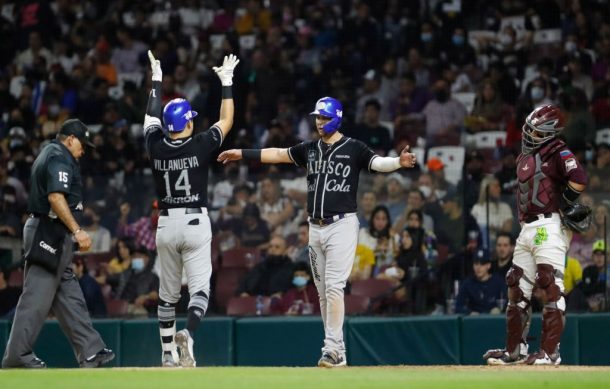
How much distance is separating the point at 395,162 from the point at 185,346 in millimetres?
2141

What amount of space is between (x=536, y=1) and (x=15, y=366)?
1088 cm

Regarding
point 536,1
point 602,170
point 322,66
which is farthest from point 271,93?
point 602,170

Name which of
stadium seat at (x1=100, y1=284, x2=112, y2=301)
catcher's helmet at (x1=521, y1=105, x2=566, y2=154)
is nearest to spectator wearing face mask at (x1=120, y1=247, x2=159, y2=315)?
stadium seat at (x1=100, y1=284, x2=112, y2=301)

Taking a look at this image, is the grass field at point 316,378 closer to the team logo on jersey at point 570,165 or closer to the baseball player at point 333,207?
the baseball player at point 333,207

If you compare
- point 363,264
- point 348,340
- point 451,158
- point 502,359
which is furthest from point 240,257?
point 502,359

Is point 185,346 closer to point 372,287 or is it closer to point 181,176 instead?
point 181,176

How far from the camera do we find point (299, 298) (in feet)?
43.9

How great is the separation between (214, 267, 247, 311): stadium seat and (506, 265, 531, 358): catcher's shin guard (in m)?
4.31

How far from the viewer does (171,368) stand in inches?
377

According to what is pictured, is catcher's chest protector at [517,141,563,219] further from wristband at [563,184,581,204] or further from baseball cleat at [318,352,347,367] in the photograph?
baseball cleat at [318,352,347,367]

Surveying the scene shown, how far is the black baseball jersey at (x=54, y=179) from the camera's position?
1021cm

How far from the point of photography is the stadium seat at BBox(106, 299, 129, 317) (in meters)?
13.9

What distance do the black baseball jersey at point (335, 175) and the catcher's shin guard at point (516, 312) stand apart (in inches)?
53.9

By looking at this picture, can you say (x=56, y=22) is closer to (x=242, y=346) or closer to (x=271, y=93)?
(x=271, y=93)
